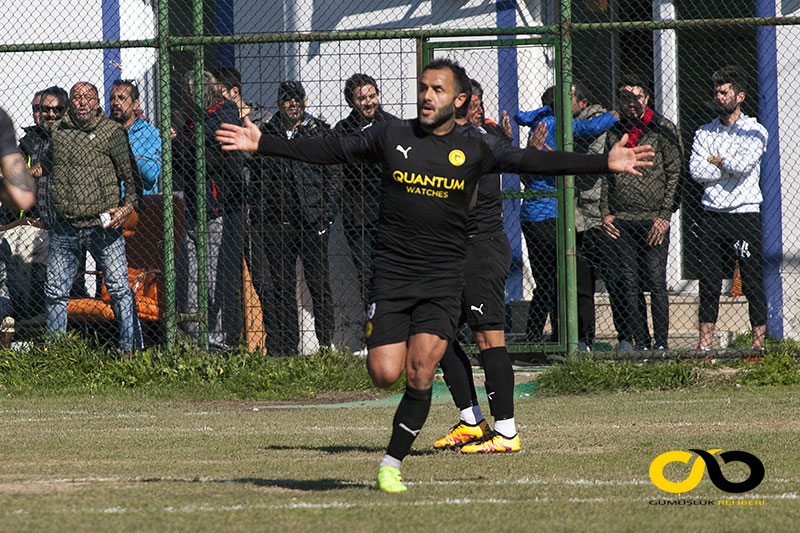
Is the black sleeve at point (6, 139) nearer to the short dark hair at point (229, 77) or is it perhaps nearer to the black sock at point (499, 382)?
the black sock at point (499, 382)

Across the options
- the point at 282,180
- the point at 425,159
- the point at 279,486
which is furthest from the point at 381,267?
the point at 282,180

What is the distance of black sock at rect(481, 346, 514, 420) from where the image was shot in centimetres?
740

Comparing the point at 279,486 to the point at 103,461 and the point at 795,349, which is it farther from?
the point at 795,349

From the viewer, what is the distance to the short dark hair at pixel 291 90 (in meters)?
11.0

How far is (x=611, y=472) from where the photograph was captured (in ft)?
20.2

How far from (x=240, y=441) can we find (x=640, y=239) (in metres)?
4.93

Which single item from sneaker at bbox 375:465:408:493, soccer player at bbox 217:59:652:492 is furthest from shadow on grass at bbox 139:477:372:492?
soccer player at bbox 217:59:652:492

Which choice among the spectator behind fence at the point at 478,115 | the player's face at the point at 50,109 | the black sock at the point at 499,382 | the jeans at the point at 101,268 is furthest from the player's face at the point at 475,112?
the player's face at the point at 50,109

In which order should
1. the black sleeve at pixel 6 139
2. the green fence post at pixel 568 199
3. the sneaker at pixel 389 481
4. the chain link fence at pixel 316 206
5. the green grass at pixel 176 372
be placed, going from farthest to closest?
the chain link fence at pixel 316 206 < the green fence post at pixel 568 199 < the green grass at pixel 176 372 < the black sleeve at pixel 6 139 < the sneaker at pixel 389 481

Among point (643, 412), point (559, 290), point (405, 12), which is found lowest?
point (643, 412)

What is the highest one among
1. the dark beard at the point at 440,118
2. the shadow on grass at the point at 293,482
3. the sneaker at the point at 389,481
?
the dark beard at the point at 440,118

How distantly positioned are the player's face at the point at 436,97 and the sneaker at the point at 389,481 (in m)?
1.73

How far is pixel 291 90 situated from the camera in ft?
36.1

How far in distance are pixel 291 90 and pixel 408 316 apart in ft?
17.6
